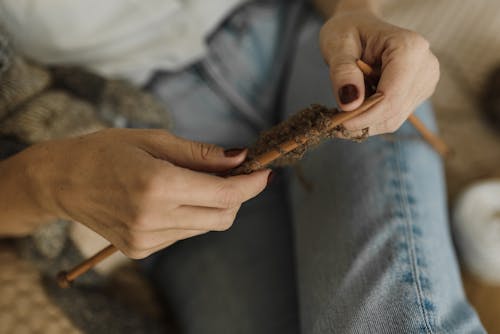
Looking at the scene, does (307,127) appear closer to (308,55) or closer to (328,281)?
(328,281)

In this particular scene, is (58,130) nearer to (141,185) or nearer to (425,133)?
(141,185)

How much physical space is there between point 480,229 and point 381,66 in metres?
0.43

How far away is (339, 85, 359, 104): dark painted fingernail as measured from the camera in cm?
49

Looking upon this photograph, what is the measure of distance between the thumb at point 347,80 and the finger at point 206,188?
0.13 meters

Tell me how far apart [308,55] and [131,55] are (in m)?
0.35

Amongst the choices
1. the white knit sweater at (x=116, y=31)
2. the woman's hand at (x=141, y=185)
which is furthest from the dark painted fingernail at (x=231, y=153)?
the white knit sweater at (x=116, y=31)

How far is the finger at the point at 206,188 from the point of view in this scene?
44 cm

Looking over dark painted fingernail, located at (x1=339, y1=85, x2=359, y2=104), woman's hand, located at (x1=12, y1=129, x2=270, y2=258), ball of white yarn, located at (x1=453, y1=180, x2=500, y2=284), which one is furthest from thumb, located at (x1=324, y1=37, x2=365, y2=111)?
ball of white yarn, located at (x1=453, y1=180, x2=500, y2=284)

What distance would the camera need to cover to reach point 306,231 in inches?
27.1

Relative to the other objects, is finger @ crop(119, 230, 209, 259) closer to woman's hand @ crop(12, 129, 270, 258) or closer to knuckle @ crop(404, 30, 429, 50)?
woman's hand @ crop(12, 129, 270, 258)

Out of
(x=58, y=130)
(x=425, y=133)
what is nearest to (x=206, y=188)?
(x=58, y=130)

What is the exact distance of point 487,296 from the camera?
31.1 inches

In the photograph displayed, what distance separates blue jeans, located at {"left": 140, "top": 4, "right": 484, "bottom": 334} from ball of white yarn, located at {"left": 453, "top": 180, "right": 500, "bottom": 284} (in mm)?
131

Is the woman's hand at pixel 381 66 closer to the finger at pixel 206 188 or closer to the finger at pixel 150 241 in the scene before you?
the finger at pixel 206 188
